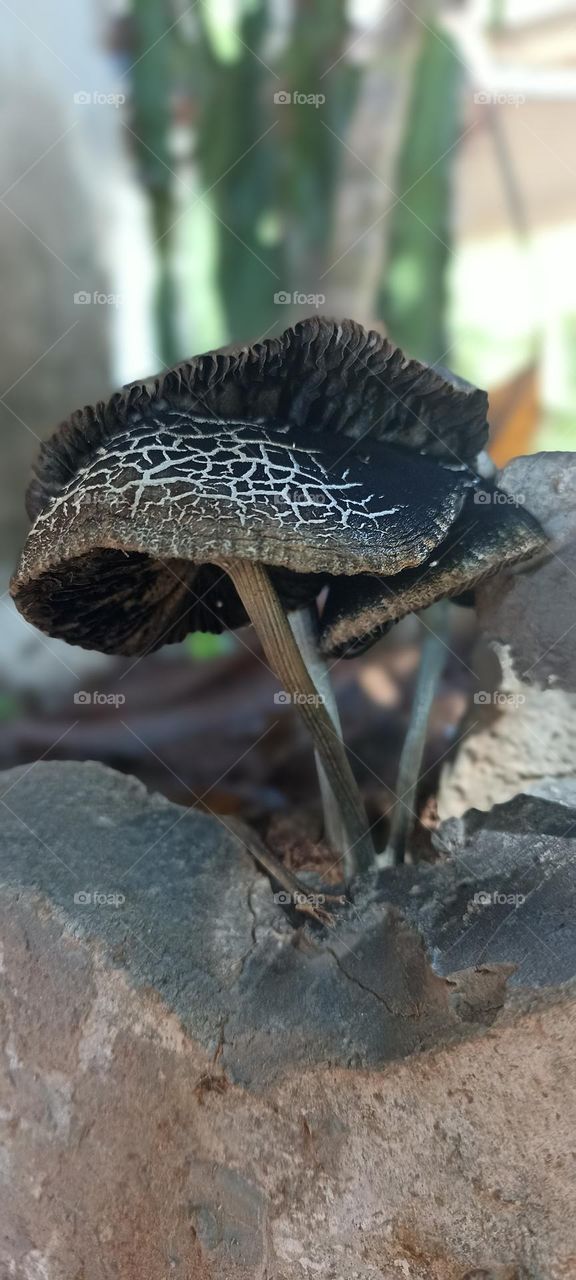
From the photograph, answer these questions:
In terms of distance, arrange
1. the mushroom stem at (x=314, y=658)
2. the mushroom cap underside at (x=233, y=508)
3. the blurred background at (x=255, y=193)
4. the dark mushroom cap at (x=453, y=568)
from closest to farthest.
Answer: the mushroom cap underside at (x=233, y=508) < the dark mushroom cap at (x=453, y=568) < the mushroom stem at (x=314, y=658) < the blurred background at (x=255, y=193)

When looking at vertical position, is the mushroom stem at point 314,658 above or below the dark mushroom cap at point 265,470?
below

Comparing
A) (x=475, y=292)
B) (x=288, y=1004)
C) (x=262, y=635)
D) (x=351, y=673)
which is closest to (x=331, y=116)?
(x=475, y=292)

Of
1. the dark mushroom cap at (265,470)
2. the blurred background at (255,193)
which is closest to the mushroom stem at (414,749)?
the dark mushroom cap at (265,470)

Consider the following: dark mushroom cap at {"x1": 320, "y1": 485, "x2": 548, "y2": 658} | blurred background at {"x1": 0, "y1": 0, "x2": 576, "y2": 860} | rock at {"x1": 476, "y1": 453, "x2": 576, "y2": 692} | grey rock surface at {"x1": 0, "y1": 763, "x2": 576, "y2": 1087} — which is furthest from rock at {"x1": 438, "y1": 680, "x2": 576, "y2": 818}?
blurred background at {"x1": 0, "y1": 0, "x2": 576, "y2": 860}

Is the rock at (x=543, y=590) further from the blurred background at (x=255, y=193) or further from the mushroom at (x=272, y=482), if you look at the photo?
the blurred background at (x=255, y=193)

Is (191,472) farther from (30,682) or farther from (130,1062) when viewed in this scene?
(30,682)

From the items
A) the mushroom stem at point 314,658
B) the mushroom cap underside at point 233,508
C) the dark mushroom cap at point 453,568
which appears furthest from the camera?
the mushroom stem at point 314,658

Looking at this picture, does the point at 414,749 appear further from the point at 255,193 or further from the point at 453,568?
the point at 255,193
